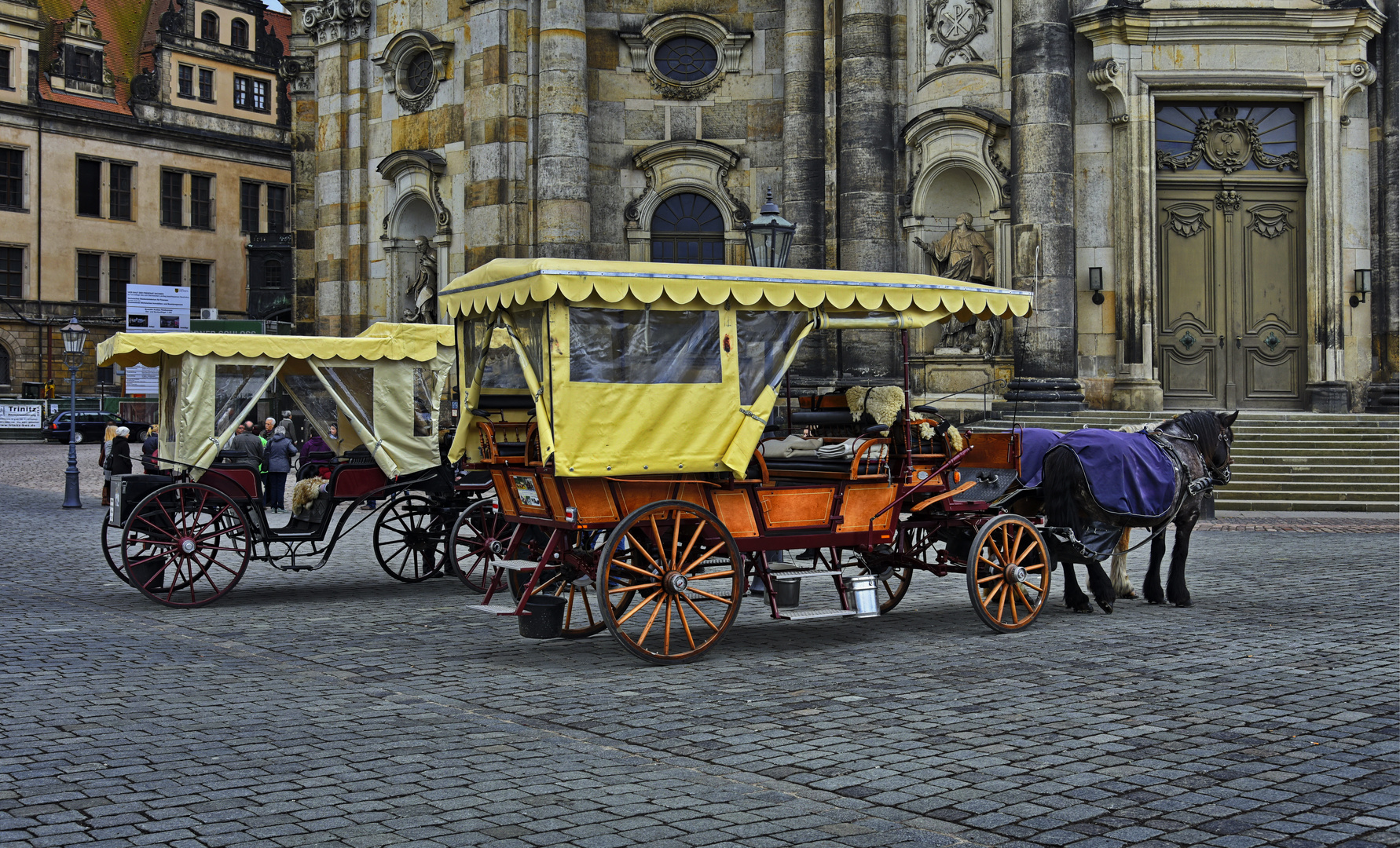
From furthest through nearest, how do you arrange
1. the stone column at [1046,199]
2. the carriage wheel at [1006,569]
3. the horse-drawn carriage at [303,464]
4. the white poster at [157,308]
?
the white poster at [157,308] → the stone column at [1046,199] → the horse-drawn carriage at [303,464] → the carriage wheel at [1006,569]

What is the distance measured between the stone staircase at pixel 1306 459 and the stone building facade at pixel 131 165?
46.8 m

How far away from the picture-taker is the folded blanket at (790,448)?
10.0 m

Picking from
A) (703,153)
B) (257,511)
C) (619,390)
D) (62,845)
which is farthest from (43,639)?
(703,153)

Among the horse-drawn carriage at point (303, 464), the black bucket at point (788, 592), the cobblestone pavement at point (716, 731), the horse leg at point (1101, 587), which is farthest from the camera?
the horse-drawn carriage at point (303, 464)

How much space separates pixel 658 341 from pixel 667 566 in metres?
1.50

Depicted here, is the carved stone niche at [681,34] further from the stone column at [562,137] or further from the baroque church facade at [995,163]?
the stone column at [562,137]

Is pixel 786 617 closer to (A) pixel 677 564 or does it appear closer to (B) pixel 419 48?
(A) pixel 677 564

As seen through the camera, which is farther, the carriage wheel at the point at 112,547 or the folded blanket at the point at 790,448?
the carriage wheel at the point at 112,547

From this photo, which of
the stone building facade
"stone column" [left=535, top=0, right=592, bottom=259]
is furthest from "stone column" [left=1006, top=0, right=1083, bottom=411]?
the stone building facade

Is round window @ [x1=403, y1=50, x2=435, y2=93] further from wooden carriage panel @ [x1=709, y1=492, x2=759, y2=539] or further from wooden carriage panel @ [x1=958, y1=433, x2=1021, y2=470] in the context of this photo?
wooden carriage panel @ [x1=709, y1=492, x2=759, y2=539]

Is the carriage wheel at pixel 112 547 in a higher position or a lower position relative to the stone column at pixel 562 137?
lower

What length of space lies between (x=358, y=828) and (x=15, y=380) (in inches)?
2342

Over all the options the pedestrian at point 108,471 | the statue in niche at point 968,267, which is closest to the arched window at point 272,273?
the pedestrian at point 108,471

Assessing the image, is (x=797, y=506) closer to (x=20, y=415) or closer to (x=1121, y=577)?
(x=1121, y=577)
